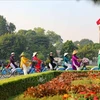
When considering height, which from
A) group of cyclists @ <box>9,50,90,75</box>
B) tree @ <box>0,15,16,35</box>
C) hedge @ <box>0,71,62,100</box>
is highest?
tree @ <box>0,15,16,35</box>

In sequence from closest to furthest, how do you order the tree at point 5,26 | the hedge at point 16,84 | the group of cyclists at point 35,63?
the hedge at point 16,84 → the group of cyclists at point 35,63 → the tree at point 5,26

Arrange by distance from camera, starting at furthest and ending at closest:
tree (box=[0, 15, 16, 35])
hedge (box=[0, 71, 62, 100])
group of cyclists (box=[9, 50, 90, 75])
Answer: tree (box=[0, 15, 16, 35]) < group of cyclists (box=[9, 50, 90, 75]) < hedge (box=[0, 71, 62, 100])

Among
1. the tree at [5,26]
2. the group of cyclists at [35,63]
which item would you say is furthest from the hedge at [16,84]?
the tree at [5,26]

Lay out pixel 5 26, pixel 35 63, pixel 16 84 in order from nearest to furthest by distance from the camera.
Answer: pixel 16 84, pixel 35 63, pixel 5 26

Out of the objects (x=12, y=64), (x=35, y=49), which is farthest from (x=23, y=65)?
(x=35, y=49)

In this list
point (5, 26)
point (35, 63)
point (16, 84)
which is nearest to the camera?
point (16, 84)

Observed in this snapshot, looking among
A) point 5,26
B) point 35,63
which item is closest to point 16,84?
point 35,63

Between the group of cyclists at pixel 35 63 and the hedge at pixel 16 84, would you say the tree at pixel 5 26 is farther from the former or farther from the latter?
the hedge at pixel 16 84

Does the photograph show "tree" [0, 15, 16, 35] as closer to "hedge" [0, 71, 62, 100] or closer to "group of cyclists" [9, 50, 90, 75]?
"group of cyclists" [9, 50, 90, 75]

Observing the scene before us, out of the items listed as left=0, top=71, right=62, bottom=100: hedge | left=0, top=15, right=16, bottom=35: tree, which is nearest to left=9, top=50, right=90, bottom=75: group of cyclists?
left=0, top=71, right=62, bottom=100: hedge

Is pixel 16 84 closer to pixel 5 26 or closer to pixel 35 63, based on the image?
pixel 35 63

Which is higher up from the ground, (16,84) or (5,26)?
(5,26)

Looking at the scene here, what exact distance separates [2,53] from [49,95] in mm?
47724

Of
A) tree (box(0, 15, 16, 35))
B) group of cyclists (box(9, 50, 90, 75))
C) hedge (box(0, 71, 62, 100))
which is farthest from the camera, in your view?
tree (box(0, 15, 16, 35))
